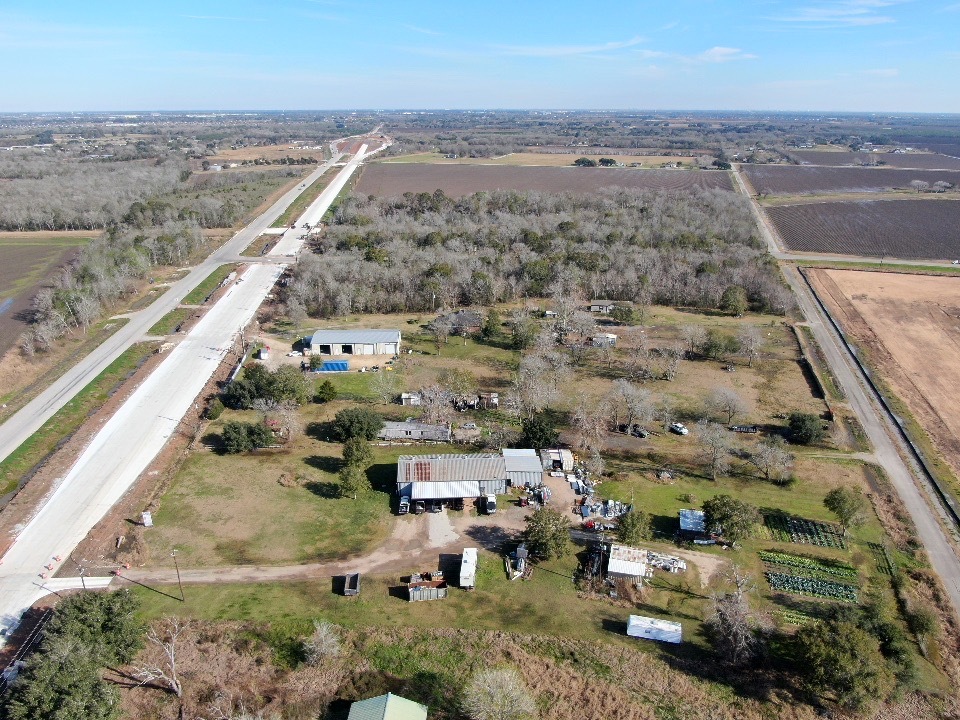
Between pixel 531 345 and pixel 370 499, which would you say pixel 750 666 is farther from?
pixel 531 345

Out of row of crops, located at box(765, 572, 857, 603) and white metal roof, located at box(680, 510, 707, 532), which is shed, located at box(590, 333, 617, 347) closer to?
white metal roof, located at box(680, 510, 707, 532)

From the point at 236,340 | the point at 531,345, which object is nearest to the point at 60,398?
the point at 236,340

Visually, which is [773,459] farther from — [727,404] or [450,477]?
[450,477]

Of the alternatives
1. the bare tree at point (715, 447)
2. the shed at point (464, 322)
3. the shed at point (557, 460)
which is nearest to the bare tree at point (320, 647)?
the shed at point (557, 460)

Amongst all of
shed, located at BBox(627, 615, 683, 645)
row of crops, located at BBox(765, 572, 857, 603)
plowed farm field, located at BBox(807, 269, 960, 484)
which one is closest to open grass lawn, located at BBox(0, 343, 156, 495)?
shed, located at BBox(627, 615, 683, 645)

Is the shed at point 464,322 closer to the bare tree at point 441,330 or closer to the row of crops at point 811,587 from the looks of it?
the bare tree at point 441,330

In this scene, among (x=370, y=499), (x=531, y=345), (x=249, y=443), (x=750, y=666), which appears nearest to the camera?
(x=750, y=666)
